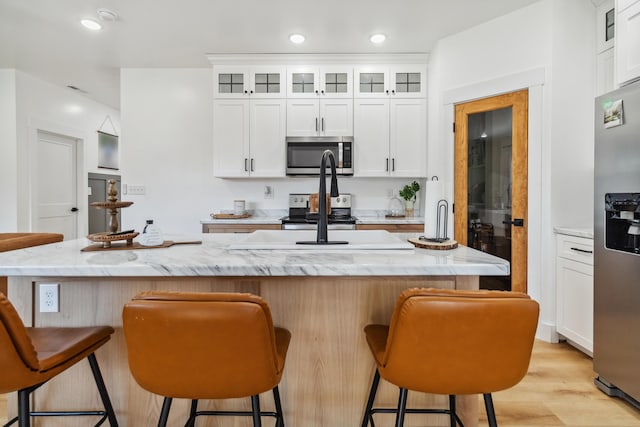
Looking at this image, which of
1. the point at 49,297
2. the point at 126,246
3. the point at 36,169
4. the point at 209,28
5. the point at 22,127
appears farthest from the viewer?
the point at 36,169

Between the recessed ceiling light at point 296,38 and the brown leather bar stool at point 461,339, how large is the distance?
307 centimetres

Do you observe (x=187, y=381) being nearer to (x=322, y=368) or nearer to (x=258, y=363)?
(x=258, y=363)

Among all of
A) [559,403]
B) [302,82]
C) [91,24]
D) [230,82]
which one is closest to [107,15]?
[91,24]

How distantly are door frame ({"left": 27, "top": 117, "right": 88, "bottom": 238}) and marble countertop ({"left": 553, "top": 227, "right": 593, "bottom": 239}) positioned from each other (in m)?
5.69

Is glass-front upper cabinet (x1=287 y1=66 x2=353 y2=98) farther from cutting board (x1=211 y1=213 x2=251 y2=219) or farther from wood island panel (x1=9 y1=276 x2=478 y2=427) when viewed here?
wood island panel (x1=9 y1=276 x2=478 y2=427)

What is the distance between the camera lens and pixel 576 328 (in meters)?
2.50

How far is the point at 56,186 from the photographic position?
16.4 feet

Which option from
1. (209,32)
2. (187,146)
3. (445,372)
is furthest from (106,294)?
(187,146)

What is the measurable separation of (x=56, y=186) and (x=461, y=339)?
574 centimetres

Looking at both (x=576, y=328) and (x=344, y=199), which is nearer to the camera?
(x=576, y=328)

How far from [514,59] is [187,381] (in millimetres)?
3285

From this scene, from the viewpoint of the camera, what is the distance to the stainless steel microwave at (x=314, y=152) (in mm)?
3826

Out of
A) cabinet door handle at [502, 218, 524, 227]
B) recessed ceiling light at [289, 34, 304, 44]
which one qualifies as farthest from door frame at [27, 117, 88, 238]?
cabinet door handle at [502, 218, 524, 227]

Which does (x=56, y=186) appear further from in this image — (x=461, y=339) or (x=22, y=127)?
(x=461, y=339)
